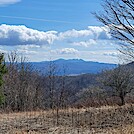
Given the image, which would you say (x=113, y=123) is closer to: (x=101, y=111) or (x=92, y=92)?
(x=101, y=111)

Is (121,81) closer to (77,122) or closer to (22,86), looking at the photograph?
(22,86)

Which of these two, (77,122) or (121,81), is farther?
(121,81)

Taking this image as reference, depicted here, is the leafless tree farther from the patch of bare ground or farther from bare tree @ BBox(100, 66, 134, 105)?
the patch of bare ground

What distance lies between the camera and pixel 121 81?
44656 mm

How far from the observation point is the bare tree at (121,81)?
43.2 metres

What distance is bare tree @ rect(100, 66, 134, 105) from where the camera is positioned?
142 feet

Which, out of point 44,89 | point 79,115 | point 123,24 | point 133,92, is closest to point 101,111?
point 79,115

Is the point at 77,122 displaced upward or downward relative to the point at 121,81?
downward

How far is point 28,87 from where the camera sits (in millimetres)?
49219

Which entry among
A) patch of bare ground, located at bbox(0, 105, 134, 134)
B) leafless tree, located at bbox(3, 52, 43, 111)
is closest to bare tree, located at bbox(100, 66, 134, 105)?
leafless tree, located at bbox(3, 52, 43, 111)

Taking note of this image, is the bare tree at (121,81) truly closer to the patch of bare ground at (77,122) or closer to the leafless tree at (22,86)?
the leafless tree at (22,86)

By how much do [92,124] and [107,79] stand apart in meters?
34.6

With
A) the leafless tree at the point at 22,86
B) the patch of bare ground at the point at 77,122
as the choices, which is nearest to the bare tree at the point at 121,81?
the leafless tree at the point at 22,86

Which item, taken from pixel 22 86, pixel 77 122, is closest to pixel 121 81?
pixel 22 86
